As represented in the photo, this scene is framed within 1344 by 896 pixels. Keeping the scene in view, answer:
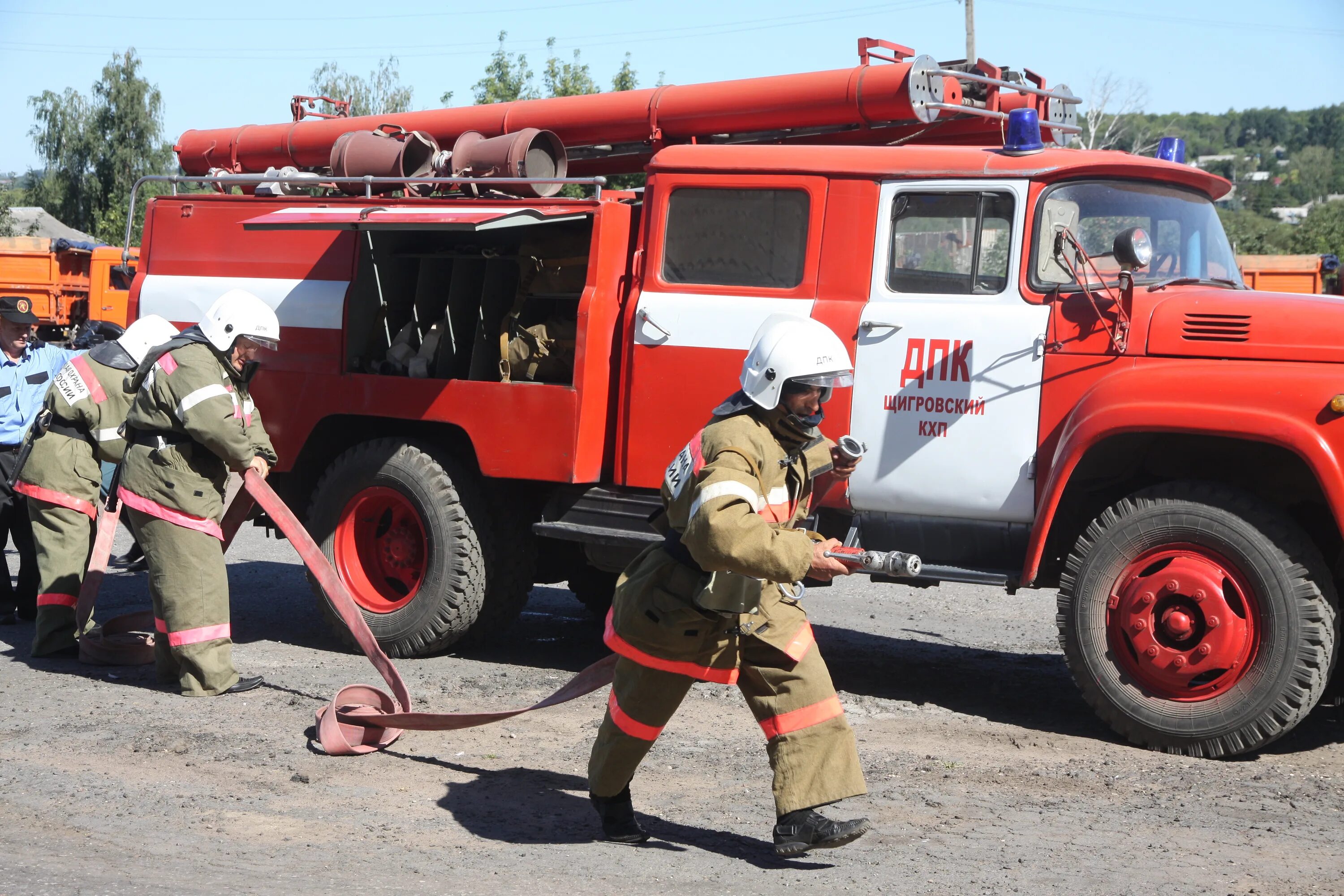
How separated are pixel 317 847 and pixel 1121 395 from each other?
3.51m

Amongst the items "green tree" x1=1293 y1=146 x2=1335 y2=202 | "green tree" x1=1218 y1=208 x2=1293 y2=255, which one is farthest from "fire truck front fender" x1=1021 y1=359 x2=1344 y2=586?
"green tree" x1=1293 y1=146 x2=1335 y2=202

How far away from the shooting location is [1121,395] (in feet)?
18.2

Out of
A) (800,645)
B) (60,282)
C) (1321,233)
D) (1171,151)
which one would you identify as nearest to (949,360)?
(1171,151)

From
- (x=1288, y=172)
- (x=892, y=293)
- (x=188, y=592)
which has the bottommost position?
(x=188, y=592)

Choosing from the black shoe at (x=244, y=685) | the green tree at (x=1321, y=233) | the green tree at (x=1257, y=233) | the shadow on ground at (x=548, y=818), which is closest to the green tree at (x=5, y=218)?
the green tree at (x=1257, y=233)

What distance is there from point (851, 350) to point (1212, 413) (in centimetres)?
158

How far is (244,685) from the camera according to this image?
663 cm

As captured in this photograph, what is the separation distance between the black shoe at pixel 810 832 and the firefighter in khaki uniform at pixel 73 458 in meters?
4.71

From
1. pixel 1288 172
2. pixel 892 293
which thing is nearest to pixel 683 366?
pixel 892 293

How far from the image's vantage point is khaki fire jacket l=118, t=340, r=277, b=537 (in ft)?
21.0

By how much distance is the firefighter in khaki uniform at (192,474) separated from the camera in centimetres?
643

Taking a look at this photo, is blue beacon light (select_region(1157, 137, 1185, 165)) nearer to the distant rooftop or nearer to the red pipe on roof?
the red pipe on roof

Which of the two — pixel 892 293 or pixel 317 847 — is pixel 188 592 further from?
pixel 892 293

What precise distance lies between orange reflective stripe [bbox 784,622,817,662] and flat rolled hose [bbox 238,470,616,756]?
79cm
